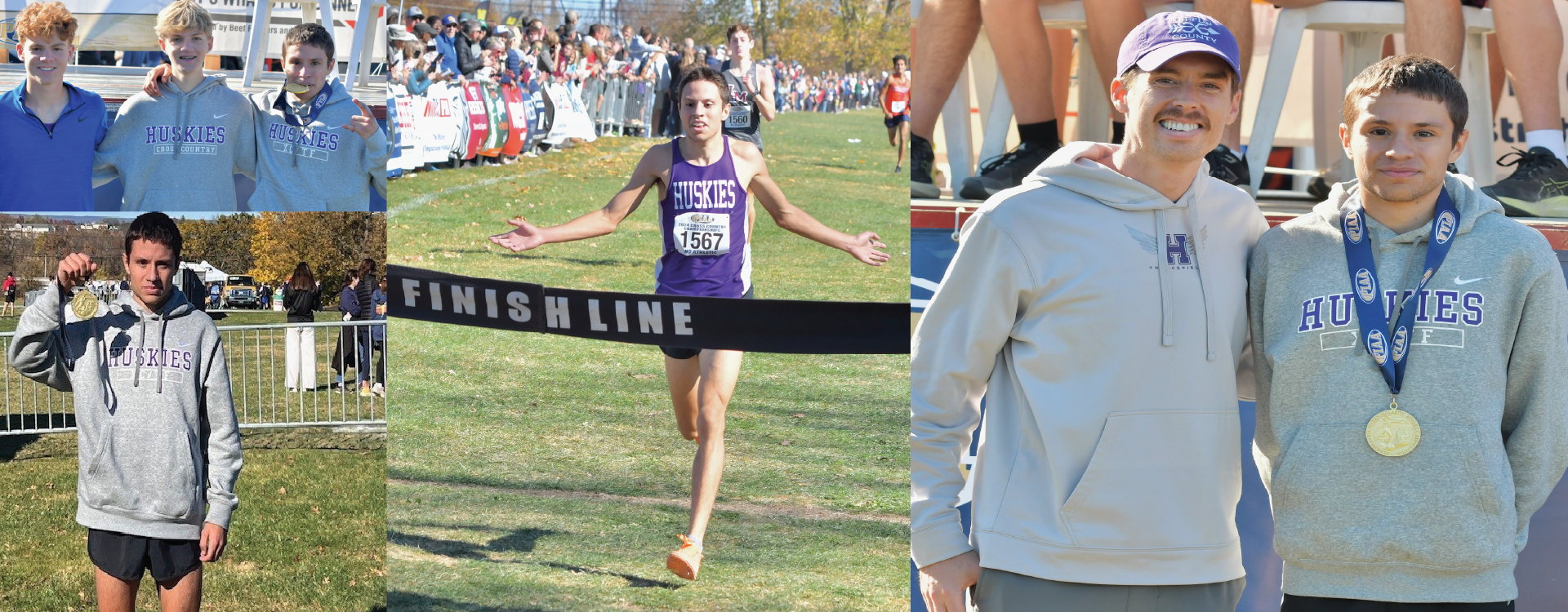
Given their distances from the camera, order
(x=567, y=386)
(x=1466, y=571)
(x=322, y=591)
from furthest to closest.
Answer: (x=567, y=386) < (x=322, y=591) < (x=1466, y=571)

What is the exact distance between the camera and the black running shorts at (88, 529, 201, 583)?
2900 mm

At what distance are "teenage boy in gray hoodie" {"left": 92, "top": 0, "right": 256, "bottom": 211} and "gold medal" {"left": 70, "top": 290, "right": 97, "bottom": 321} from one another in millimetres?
216

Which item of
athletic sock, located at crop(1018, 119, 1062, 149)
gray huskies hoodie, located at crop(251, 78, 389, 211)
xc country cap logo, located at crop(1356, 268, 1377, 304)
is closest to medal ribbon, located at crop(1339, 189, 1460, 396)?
xc country cap logo, located at crop(1356, 268, 1377, 304)

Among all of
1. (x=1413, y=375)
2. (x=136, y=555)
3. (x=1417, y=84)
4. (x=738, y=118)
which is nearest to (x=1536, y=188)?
(x=1417, y=84)

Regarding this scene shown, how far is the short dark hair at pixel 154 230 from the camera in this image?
2.90m

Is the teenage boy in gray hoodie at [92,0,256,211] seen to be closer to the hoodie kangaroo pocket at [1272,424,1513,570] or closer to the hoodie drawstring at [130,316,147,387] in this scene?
the hoodie drawstring at [130,316,147,387]

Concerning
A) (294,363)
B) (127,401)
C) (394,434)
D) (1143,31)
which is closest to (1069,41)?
(1143,31)

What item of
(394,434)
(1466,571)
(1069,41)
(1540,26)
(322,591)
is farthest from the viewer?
(394,434)

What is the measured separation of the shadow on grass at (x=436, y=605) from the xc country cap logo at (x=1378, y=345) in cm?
231

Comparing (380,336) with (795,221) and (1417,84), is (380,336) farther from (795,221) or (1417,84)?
(1417,84)

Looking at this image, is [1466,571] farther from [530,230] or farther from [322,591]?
[322,591]

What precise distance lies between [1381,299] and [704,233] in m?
1.63

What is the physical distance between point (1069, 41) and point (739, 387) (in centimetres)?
222

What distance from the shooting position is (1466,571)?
75.4 inches
